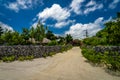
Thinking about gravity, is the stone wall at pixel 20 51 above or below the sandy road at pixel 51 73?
above

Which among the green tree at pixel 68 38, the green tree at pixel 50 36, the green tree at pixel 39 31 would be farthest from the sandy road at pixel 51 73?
the green tree at pixel 50 36

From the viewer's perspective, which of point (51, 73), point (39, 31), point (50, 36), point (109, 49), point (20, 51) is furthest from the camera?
point (50, 36)

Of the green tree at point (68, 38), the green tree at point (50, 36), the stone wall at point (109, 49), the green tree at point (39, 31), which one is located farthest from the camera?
the green tree at point (50, 36)

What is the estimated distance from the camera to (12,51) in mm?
14414

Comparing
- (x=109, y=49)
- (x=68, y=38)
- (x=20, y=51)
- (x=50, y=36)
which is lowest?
(x=109, y=49)

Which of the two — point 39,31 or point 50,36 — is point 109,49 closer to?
point 39,31

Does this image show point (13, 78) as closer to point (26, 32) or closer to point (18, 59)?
point (18, 59)

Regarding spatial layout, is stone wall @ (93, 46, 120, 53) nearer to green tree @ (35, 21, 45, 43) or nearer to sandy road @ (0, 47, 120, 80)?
sandy road @ (0, 47, 120, 80)

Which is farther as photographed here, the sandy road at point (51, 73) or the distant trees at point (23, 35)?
the distant trees at point (23, 35)

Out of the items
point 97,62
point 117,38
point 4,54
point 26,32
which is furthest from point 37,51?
point 26,32

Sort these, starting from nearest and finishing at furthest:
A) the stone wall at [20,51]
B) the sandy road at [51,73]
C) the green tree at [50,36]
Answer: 1. the sandy road at [51,73]
2. the stone wall at [20,51]
3. the green tree at [50,36]

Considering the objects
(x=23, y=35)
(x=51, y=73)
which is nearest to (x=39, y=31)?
(x=23, y=35)

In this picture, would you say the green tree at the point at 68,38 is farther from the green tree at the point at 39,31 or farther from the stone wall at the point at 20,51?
the stone wall at the point at 20,51

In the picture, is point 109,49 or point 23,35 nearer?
point 109,49
